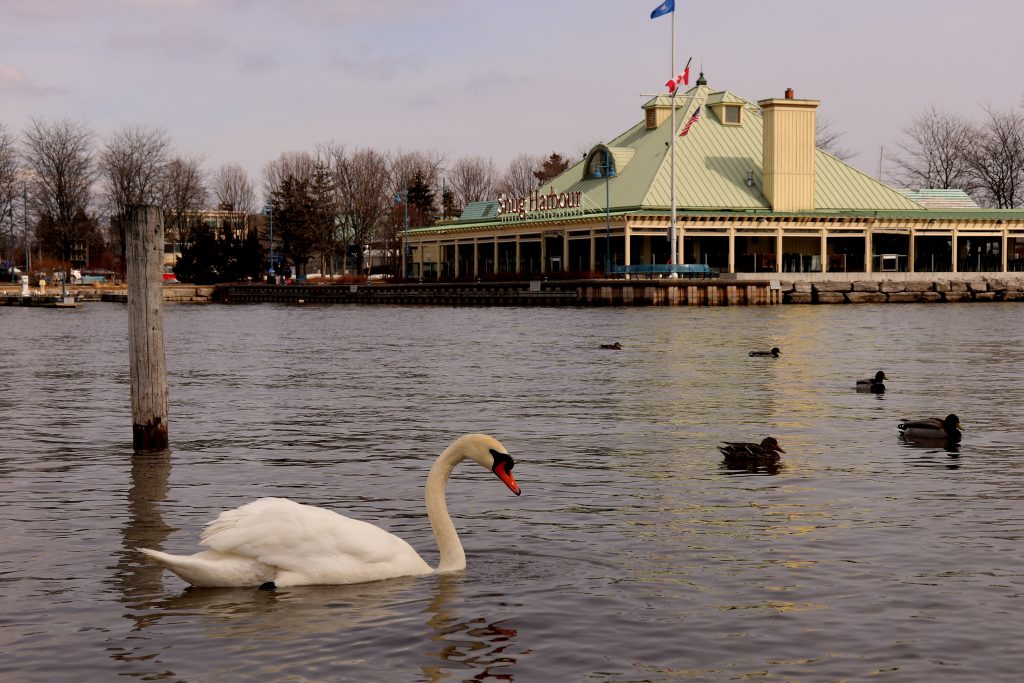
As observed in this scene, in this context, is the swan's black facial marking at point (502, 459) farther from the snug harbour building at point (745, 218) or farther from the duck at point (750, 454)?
the snug harbour building at point (745, 218)

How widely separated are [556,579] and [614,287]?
65857 millimetres

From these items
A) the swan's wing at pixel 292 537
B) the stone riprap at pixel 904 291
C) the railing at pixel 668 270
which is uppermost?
the railing at pixel 668 270

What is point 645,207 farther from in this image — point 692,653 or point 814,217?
point 692,653

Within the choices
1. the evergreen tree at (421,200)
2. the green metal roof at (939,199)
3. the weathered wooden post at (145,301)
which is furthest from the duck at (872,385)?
the evergreen tree at (421,200)

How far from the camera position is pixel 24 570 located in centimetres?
970

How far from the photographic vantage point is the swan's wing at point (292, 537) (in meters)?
8.49

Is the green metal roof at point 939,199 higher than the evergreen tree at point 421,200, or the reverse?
the evergreen tree at point 421,200

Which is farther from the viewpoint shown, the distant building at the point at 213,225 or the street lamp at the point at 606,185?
the distant building at the point at 213,225

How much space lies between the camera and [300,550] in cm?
873

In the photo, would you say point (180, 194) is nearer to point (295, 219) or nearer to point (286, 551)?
point (295, 219)

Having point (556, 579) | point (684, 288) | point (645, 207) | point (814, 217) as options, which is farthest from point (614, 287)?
point (556, 579)

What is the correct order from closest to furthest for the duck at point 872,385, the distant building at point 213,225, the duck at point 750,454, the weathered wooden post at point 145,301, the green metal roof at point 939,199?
the duck at point 750,454 < the weathered wooden post at point 145,301 < the duck at point 872,385 < the green metal roof at point 939,199 < the distant building at point 213,225

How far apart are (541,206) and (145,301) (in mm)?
75505

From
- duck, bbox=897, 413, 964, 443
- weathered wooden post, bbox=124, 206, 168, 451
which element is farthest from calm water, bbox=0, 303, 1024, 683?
weathered wooden post, bbox=124, 206, 168, 451
